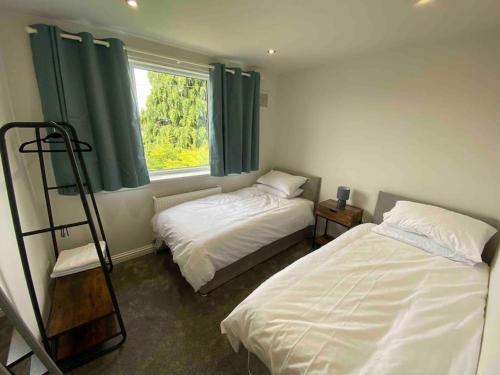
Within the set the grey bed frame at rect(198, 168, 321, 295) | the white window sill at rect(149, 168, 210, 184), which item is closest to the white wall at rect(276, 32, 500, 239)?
the grey bed frame at rect(198, 168, 321, 295)

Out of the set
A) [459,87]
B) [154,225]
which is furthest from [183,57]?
[459,87]

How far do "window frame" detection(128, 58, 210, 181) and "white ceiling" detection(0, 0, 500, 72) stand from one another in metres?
0.27

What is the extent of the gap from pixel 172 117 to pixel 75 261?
177 cm

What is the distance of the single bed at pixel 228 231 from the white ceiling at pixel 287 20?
164cm

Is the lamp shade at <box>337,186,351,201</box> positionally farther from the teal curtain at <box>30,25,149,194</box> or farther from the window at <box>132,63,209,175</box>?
the teal curtain at <box>30,25,149,194</box>

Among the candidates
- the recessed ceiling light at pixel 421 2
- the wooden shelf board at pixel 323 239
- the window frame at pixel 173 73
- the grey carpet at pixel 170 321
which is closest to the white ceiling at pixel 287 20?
the recessed ceiling light at pixel 421 2

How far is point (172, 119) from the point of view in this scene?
2574 millimetres

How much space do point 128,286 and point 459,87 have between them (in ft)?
11.2

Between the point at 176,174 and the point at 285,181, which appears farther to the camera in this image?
the point at 285,181

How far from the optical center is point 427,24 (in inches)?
60.6

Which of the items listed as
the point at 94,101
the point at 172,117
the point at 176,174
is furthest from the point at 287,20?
the point at 176,174

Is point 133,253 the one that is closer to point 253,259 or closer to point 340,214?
point 253,259

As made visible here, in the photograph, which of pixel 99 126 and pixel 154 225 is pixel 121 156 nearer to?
pixel 99 126

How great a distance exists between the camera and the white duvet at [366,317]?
2.84ft
